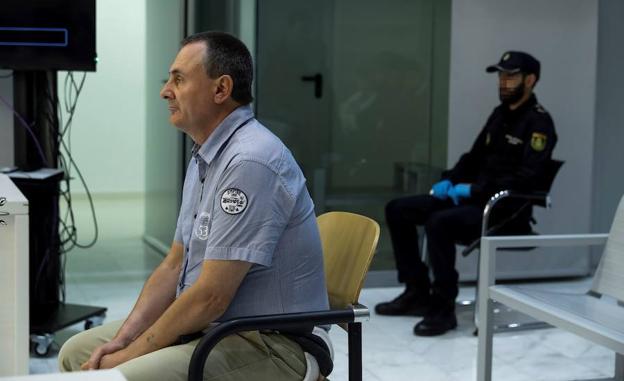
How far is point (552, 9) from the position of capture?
5234 millimetres

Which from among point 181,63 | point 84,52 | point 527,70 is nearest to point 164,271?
point 181,63

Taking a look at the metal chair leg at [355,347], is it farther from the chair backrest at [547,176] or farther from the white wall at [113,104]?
the white wall at [113,104]

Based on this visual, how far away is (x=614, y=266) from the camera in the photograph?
→ 10.6ft

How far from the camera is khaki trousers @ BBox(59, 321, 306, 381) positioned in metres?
2.06

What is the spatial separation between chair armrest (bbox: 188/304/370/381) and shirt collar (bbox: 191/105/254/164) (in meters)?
0.44

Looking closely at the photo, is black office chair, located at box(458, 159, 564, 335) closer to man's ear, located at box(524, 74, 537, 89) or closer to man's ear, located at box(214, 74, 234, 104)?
man's ear, located at box(524, 74, 537, 89)

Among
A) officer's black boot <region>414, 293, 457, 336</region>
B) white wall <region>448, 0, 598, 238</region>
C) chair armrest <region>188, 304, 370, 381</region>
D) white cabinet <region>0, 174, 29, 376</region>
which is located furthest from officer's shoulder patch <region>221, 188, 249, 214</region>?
white wall <region>448, 0, 598, 238</region>

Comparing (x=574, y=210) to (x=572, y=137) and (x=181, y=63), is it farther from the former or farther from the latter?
(x=181, y=63)

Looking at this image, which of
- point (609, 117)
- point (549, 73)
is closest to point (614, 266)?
point (549, 73)

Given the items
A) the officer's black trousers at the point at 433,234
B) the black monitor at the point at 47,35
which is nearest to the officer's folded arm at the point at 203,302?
the black monitor at the point at 47,35

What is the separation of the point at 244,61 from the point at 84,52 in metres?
1.80

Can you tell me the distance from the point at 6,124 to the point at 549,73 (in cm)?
281

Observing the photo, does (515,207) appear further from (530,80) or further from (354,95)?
(354,95)

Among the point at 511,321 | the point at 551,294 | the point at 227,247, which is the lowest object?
the point at 511,321
